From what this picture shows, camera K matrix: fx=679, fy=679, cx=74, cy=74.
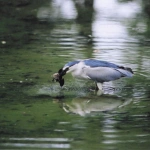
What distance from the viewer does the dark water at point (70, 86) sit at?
734 cm

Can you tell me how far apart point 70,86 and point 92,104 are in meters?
0.99

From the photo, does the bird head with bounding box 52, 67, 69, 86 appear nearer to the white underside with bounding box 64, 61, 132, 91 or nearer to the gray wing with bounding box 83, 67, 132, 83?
the white underside with bounding box 64, 61, 132, 91

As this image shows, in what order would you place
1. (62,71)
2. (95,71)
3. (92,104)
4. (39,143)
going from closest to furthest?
(39,143) → (92,104) → (95,71) → (62,71)

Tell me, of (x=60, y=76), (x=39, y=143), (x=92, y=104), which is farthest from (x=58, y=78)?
(x=39, y=143)

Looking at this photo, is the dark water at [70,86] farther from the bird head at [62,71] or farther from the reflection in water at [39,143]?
the bird head at [62,71]

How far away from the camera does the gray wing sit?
9383mm

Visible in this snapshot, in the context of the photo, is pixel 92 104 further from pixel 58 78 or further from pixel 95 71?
pixel 58 78

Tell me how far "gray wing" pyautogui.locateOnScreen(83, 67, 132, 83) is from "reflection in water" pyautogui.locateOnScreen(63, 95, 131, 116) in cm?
28

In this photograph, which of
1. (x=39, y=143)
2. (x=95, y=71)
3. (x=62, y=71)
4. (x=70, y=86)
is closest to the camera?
(x=39, y=143)

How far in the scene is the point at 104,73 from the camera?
939cm

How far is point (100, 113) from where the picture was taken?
A: 8.39 meters

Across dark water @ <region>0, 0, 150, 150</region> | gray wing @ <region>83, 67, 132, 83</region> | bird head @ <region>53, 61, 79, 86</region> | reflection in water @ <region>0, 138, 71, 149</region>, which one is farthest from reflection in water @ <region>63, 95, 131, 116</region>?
reflection in water @ <region>0, 138, 71, 149</region>

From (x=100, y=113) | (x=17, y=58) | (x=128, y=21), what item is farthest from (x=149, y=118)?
(x=128, y=21)

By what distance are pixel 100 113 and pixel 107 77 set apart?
1.14 m
